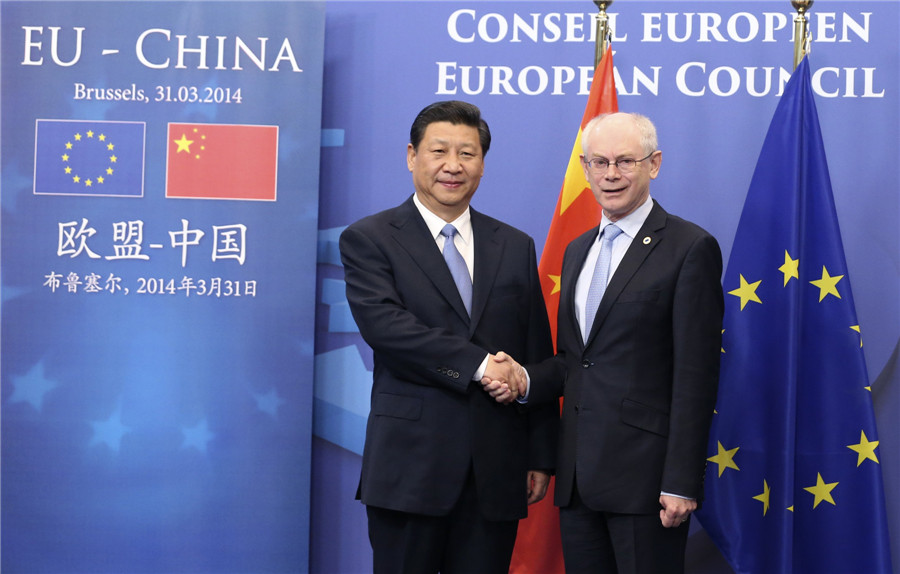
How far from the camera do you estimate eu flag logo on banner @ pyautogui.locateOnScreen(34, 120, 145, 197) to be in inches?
126

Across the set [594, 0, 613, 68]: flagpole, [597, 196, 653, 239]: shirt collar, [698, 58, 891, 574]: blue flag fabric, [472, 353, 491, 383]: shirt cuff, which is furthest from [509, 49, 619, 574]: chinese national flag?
[472, 353, 491, 383]: shirt cuff

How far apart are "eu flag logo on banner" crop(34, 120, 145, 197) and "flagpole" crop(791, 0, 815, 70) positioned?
2.31 m

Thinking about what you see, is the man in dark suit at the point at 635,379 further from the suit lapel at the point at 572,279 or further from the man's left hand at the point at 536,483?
the man's left hand at the point at 536,483

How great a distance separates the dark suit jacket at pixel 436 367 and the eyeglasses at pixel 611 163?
0.31 m

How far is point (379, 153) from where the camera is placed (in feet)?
11.2

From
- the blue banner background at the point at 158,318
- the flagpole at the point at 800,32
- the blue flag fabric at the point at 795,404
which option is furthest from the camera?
the blue banner background at the point at 158,318

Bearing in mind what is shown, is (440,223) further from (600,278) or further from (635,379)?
(635,379)

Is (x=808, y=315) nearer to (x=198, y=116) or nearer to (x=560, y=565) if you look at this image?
(x=560, y=565)

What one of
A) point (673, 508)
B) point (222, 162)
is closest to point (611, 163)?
point (673, 508)

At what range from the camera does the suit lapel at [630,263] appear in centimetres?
212

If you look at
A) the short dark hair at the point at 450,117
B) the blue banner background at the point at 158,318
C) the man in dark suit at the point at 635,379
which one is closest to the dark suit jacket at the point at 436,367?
the man in dark suit at the point at 635,379

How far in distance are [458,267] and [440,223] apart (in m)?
0.13

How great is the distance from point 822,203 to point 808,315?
365mm

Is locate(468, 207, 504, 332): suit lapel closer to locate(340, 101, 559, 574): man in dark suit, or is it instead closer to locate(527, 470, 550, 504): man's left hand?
locate(340, 101, 559, 574): man in dark suit
